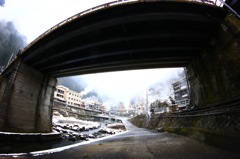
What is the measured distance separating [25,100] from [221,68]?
2317 cm

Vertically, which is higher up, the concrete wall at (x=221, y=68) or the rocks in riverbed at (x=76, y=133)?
the concrete wall at (x=221, y=68)

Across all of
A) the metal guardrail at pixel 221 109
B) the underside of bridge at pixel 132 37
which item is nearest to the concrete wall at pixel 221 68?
the underside of bridge at pixel 132 37

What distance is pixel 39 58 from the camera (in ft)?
67.3

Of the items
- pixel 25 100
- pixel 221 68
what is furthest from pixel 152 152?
pixel 25 100

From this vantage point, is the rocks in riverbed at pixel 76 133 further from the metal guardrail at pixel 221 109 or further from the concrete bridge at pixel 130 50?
the metal guardrail at pixel 221 109

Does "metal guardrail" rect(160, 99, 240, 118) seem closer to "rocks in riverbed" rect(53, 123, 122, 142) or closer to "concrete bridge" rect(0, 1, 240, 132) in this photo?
"concrete bridge" rect(0, 1, 240, 132)

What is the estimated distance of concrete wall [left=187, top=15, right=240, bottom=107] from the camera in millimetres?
10039

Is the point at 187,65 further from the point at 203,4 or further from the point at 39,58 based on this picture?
the point at 39,58

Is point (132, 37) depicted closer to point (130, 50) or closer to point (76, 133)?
point (130, 50)

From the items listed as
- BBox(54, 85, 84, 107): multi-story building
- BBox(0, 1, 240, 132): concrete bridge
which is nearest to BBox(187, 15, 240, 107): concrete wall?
BBox(0, 1, 240, 132): concrete bridge

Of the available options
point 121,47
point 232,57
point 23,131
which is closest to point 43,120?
point 23,131

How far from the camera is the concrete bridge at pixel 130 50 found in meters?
11.1

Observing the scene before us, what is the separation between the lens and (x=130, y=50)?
16.3 meters

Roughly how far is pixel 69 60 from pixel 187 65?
637 inches
